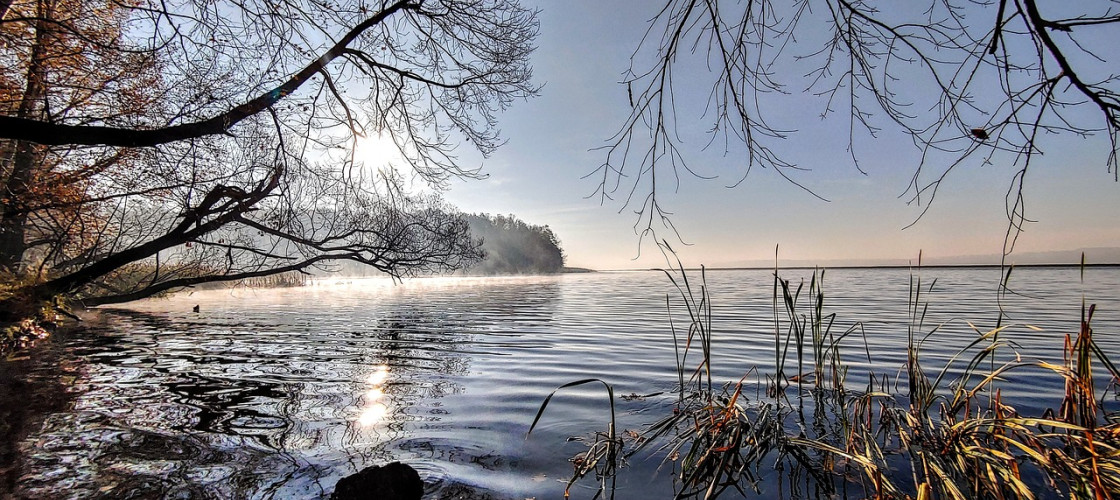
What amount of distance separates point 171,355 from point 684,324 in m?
11.0

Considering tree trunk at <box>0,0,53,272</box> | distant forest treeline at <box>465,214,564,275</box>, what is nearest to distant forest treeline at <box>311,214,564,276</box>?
distant forest treeline at <box>465,214,564,275</box>

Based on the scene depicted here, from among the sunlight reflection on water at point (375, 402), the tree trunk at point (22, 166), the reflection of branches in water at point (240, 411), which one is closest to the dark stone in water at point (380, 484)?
the reflection of branches in water at point (240, 411)

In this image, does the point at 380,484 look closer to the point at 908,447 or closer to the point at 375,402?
the point at 375,402

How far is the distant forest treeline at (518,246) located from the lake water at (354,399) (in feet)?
323

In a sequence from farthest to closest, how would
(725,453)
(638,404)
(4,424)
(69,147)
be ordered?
(69,147) → (638,404) → (4,424) → (725,453)

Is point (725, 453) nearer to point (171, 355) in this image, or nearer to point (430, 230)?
point (171, 355)

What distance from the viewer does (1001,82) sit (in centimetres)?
224

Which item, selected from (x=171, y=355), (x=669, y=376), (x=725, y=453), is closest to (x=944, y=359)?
(x=669, y=376)

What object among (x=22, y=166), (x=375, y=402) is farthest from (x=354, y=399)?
(x=22, y=166)

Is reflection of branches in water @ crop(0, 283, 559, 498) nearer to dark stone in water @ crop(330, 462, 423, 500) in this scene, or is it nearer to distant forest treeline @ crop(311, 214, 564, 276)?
dark stone in water @ crop(330, 462, 423, 500)

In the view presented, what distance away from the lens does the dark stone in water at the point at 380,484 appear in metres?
2.65

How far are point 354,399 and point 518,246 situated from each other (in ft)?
357

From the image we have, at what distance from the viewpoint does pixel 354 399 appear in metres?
5.72

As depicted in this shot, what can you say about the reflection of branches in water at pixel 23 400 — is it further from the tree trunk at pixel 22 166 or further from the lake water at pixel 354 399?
the tree trunk at pixel 22 166
